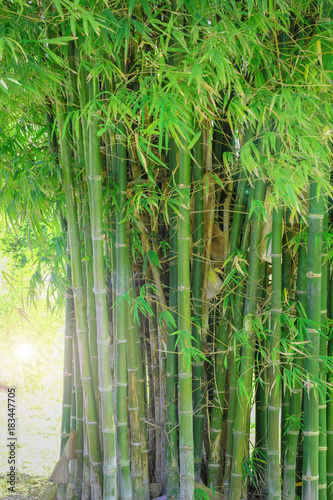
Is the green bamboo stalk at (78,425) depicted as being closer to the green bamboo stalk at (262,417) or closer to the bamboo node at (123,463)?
the bamboo node at (123,463)

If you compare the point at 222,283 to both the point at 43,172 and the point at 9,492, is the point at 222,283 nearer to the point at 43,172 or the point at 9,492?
the point at 43,172

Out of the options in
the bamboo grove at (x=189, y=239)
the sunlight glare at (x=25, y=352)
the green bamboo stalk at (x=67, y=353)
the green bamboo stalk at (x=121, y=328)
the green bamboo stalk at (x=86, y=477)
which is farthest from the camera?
the sunlight glare at (x=25, y=352)

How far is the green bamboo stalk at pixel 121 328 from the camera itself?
7.57 feet

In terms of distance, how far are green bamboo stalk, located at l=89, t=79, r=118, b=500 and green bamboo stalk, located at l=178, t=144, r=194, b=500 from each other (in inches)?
13.5

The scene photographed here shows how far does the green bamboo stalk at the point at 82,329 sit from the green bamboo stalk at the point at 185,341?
1.59ft

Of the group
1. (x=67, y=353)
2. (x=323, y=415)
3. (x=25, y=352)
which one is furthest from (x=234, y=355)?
(x=25, y=352)

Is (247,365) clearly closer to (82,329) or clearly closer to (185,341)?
(185,341)

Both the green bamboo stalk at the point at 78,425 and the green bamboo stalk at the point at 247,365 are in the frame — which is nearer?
the green bamboo stalk at the point at 247,365

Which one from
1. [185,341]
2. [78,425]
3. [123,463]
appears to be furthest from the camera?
[78,425]

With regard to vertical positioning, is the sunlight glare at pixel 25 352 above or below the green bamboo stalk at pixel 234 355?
below

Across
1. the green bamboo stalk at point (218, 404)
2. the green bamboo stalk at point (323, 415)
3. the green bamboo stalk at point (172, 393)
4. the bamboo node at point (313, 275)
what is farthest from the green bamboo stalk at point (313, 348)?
the green bamboo stalk at point (172, 393)

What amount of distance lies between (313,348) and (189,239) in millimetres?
789

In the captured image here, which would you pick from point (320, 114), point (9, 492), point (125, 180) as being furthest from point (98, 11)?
point (9, 492)

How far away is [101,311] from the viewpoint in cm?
226
